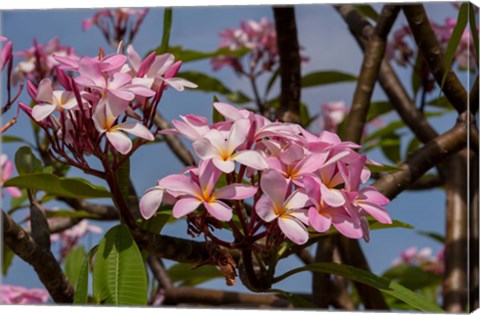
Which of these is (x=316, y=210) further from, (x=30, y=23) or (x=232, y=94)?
(x=30, y=23)

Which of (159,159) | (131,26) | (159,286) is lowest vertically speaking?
(159,286)

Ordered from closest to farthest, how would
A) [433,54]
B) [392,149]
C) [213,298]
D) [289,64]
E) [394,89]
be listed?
1. [433,54]
2. [289,64]
3. [213,298]
4. [394,89]
5. [392,149]

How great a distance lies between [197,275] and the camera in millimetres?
1466

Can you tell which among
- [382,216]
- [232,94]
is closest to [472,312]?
[382,216]

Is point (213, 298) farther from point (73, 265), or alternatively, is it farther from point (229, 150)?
point (229, 150)

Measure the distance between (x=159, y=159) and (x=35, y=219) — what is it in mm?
678

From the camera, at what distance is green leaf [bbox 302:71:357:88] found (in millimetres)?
1615

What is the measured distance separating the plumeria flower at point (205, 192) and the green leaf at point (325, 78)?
3.18 feet

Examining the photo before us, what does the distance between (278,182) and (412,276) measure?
40.1 inches

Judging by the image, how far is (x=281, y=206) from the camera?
651 millimetres

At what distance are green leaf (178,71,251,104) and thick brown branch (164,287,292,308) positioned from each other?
41 cm

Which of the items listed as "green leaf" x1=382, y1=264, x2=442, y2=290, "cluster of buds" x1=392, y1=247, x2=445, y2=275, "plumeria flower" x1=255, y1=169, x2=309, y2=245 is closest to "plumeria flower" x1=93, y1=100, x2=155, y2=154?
"plumeria flower" x1=255, y1=169, x2=309, y2=245

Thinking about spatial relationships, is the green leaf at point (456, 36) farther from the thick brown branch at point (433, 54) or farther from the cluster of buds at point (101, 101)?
the cluster of buds at point (101, 101)

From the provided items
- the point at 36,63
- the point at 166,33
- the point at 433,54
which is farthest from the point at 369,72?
the point at 36,63
